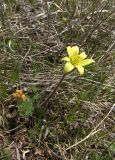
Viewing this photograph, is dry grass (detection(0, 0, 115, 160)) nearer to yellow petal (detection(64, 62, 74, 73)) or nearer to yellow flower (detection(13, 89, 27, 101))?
yellow flower (detection(13, 89, 27, 101))

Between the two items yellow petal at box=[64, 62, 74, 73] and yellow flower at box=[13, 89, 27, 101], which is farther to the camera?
yellow flower at box=[13, 89, 27, 101]

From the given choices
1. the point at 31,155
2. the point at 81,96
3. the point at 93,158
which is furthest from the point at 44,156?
the point at 81,96

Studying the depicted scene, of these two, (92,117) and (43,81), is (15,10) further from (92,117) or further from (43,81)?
(92,117)

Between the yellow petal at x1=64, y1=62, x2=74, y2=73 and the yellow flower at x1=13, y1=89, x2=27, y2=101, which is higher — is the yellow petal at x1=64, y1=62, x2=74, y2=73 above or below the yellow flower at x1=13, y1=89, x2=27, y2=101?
above

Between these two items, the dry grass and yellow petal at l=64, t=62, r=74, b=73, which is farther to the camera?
the dry grass

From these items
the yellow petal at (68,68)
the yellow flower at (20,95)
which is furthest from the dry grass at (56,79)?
the yellow petal at (68,68)

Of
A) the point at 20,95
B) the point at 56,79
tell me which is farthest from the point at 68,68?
the point at 56,79

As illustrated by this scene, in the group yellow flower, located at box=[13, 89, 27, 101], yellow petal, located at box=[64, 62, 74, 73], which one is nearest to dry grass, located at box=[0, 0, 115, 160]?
yellow flower, located at box=[13, 89, 27, 101]

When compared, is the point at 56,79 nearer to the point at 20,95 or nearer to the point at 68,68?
the point at 20,95
